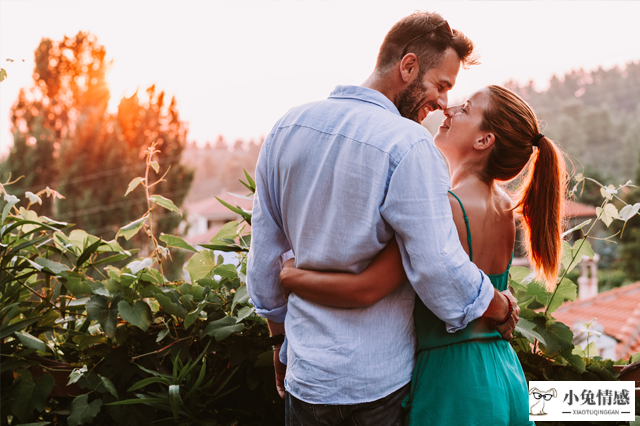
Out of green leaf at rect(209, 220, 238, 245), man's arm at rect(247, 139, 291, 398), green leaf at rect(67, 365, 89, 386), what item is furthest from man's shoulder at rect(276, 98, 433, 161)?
green leaf at rect(67, 365, 89, 386)

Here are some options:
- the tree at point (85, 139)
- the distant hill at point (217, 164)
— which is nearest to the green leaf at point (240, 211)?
the tree at point (85, 139)

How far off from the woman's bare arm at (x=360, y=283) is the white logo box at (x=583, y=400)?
67 cm

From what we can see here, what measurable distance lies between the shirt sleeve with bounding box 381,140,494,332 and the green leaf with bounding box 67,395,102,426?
0.97m

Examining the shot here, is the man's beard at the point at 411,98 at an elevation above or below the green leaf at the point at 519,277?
above

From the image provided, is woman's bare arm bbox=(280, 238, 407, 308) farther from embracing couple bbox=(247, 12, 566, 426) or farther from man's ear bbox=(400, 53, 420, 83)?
man's ear bbox=(400, 53, 420, 83)

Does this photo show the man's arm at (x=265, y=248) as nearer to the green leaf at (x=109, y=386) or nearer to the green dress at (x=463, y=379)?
the green dress at (x=463, y=379)

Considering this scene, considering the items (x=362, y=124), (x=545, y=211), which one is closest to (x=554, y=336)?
(x=545, y=211)

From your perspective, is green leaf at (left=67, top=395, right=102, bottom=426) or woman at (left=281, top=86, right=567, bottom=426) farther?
green leaf at (left=67, top=395, right=102, bottom=426)

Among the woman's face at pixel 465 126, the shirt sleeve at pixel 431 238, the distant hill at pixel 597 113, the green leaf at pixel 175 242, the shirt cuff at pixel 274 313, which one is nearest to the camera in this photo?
the shirt sleeve at pixel 431 238

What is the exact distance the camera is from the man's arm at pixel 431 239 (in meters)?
0.87

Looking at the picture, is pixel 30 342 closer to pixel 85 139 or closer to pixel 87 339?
pixel 87 339

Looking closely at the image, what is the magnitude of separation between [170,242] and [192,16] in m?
24.8

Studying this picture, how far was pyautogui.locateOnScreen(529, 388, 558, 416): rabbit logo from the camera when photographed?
1.32m

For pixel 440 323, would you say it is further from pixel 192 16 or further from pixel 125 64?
pixel 192 16
